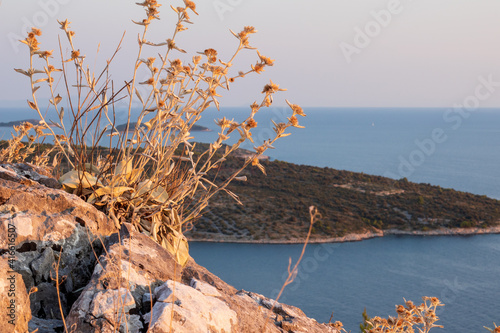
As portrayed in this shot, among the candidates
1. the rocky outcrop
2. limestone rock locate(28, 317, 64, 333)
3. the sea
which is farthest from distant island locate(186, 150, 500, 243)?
limestone rock locate(28, 317, 64, 333)

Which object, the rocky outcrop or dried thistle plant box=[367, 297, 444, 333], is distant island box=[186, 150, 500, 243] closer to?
dried thistle plant box=[367, 297, 444, 333]

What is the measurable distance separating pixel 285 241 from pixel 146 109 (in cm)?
2932

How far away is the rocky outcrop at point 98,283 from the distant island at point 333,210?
29427 mm

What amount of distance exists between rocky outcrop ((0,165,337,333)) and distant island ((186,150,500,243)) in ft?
96.5

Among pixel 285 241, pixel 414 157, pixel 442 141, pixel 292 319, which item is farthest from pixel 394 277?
pixel 442 141

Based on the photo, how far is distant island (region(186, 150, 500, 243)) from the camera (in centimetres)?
3244

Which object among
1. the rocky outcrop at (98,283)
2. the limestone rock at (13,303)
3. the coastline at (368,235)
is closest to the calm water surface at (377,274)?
the coastline at (368,235)

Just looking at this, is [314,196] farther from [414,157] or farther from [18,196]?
[414,157]

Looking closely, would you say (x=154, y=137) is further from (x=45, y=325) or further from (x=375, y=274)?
(x=375, y=274)

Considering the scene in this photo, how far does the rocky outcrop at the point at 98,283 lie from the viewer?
152cm

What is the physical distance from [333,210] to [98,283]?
115ft

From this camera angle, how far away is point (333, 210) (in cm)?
3572

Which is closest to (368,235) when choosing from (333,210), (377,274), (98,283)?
(333,210)

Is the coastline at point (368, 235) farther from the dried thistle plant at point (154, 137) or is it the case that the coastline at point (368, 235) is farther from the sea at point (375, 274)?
the dried thistle plant at point (154, 137)
